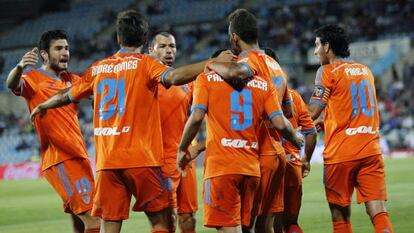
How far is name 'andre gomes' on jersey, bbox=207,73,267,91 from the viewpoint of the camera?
20.5 ft

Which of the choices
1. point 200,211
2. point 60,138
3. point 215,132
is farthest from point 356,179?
point 200,211

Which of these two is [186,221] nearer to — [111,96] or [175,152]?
[175,152]

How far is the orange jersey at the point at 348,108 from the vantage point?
774cm

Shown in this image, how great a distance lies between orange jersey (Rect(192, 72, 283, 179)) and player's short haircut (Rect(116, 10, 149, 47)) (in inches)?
25.9

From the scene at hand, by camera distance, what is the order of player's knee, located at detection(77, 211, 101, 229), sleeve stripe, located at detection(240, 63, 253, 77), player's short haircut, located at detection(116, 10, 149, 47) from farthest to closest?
player's knee, located at detection(77, 211, 101, 229) → player's short haircut, located at detection(116, 10, 149, 47) → sleeve stripe, located at detection(240, 63, 253, 77)

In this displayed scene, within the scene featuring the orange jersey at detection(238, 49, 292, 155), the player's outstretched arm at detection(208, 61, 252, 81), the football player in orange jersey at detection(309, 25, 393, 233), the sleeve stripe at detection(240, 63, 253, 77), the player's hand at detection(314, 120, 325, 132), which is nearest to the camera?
the player's outstretched arm at detection(208, 61, 252, 81)

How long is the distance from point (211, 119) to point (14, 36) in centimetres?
4179

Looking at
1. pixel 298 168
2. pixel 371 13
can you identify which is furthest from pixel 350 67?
pixel 371 13

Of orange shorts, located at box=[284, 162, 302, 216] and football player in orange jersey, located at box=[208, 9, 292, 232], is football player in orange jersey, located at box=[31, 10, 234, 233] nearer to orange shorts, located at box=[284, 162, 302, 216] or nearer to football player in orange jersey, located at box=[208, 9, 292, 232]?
football player in orange jersey, located at box=[208, 9, 292, 232]

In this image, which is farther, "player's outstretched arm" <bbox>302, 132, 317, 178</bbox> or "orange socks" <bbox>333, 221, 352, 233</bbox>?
"player's outstretched arm" <bbox>302, 132, 317, 178</bbox>

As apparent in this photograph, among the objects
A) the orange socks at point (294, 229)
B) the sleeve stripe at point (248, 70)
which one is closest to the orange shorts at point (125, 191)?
the sleeve stripe at point (248, 70)

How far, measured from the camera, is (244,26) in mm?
6461

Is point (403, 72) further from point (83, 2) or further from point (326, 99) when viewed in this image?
point (326, 99)

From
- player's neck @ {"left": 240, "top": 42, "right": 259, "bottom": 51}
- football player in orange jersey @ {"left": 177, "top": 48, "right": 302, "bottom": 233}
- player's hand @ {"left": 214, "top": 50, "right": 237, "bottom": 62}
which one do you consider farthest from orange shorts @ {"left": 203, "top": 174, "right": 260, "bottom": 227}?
player's neck @ {"left": 240, "top": 42, "right": 259, "bottom": 51}
